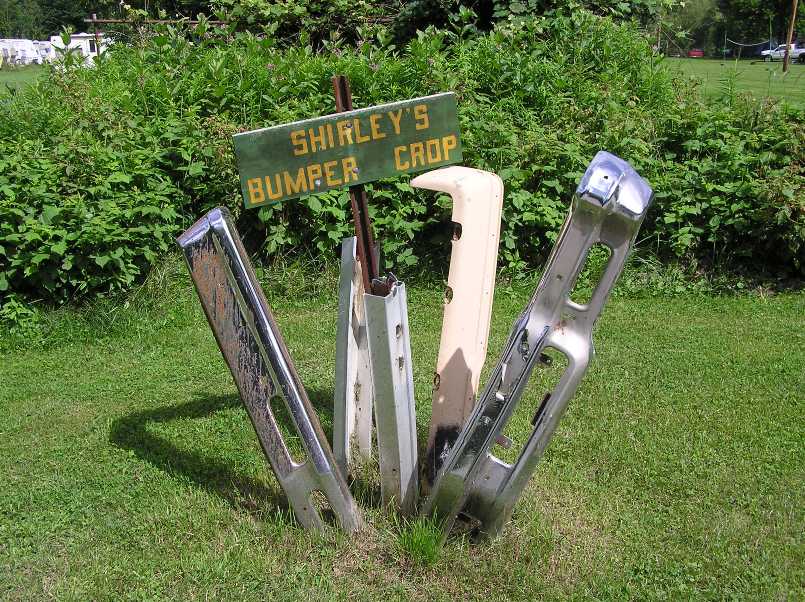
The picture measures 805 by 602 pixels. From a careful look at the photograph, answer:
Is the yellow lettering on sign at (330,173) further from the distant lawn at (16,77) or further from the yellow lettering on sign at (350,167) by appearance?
the distant lawn at (16,77)

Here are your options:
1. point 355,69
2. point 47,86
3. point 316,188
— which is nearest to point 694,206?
point 355,69

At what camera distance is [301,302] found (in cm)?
649

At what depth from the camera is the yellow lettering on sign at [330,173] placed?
311 centimetres

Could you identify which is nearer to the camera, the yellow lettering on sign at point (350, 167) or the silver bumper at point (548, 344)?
the silver bumper at point (548, 344)

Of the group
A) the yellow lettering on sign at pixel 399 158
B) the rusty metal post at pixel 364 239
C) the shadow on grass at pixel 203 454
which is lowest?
the shadow on grass at pixel 203 454

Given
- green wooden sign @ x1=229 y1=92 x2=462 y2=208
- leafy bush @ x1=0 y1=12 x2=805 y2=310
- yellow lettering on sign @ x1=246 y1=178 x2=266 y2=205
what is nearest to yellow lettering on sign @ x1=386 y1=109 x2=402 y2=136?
green wooden sign @ x1=229 y1=92 x2=462 y2=208

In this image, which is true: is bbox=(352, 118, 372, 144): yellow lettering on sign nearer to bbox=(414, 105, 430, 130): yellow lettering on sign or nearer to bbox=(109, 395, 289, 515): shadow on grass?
bbox=(414, 105, 430, 130): yellow lettering on sign

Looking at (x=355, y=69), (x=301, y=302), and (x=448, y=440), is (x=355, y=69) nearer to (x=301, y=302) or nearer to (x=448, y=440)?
(x=301, y=302)

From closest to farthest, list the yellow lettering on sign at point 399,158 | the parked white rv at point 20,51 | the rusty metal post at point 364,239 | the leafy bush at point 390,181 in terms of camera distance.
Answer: the yellow lettering on sign at point 399,158 < the rusty metal post at point 364,239 < the leafy bush at point 390,181 < the parked white rv at point 20,51

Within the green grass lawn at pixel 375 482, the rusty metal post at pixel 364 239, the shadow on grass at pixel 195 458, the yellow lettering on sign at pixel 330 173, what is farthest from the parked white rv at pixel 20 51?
the yellow lettering on sign at pixel 330 173

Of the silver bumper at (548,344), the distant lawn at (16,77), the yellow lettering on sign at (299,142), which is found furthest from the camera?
the distant lawn at (16,77)

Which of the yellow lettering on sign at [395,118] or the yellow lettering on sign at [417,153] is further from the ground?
the yellow lettering on sign at [395,118]

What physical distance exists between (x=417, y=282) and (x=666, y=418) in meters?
2.68

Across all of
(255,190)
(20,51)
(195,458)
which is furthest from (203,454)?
(20,51)
